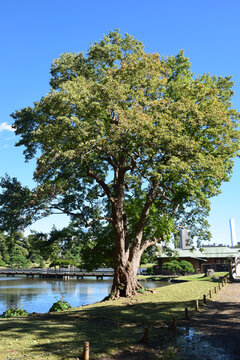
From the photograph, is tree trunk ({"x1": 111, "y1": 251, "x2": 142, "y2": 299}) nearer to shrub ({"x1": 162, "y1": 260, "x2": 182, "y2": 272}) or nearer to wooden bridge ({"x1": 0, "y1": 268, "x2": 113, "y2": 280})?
shrub ({"x1": 162, "y1": 260, "x2": 182, "y2": 272})

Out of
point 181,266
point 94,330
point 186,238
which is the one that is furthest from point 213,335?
point 181,266

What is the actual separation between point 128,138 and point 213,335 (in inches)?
498

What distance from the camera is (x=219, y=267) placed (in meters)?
60.4

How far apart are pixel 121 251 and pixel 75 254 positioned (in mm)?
86302

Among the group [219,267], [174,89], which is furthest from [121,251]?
[219,267]

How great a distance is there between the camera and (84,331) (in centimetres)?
1259

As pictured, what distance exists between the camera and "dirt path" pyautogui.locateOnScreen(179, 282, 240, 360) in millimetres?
9750

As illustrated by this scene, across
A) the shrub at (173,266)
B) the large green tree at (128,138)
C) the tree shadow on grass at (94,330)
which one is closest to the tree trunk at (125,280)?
the large green tree at (128,138)

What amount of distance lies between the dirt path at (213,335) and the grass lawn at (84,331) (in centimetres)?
97

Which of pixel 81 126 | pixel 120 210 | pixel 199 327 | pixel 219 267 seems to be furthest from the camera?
pixel 219 267

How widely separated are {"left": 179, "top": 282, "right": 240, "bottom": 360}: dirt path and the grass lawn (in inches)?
38.2

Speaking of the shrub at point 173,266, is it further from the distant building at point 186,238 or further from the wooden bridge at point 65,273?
the wooden bridge at point 65,273

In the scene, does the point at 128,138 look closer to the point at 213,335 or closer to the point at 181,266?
the point at 213,335

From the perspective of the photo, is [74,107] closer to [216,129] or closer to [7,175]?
[7,175]
